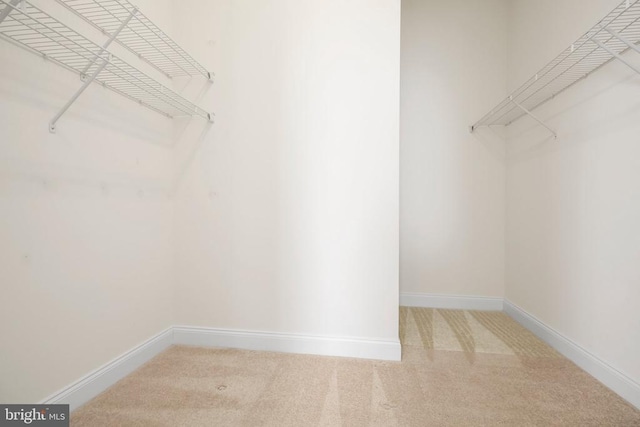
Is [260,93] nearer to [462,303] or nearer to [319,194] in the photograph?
[319,194]

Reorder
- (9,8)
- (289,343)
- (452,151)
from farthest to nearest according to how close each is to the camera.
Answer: (452,151) < (289,343) < (9,8)

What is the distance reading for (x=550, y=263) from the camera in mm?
1732

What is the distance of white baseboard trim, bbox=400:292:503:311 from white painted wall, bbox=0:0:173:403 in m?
1.99

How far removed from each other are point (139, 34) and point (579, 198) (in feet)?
8.41

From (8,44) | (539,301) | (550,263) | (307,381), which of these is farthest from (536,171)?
(8,44)

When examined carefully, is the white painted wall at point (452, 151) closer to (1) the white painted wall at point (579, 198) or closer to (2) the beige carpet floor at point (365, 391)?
(1) the white painted wall at point (579, 198)

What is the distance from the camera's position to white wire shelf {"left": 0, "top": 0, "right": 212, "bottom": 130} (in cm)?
88

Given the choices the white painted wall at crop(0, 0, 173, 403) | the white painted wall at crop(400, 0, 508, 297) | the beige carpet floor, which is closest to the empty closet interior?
the white painted wall at crop(0, 0, 173, 403)

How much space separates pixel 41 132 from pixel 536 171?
2753 mm

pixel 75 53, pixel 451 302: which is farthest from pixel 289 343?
pixel 75 53

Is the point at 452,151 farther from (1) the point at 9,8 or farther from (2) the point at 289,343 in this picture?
(1) the point at 9,8

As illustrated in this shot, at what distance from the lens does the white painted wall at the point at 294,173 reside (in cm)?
155

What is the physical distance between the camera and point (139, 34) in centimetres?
136

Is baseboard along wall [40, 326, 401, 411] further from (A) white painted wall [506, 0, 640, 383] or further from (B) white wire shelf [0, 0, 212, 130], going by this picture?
(B) white wire shelf [0, 0, 212, 130]
